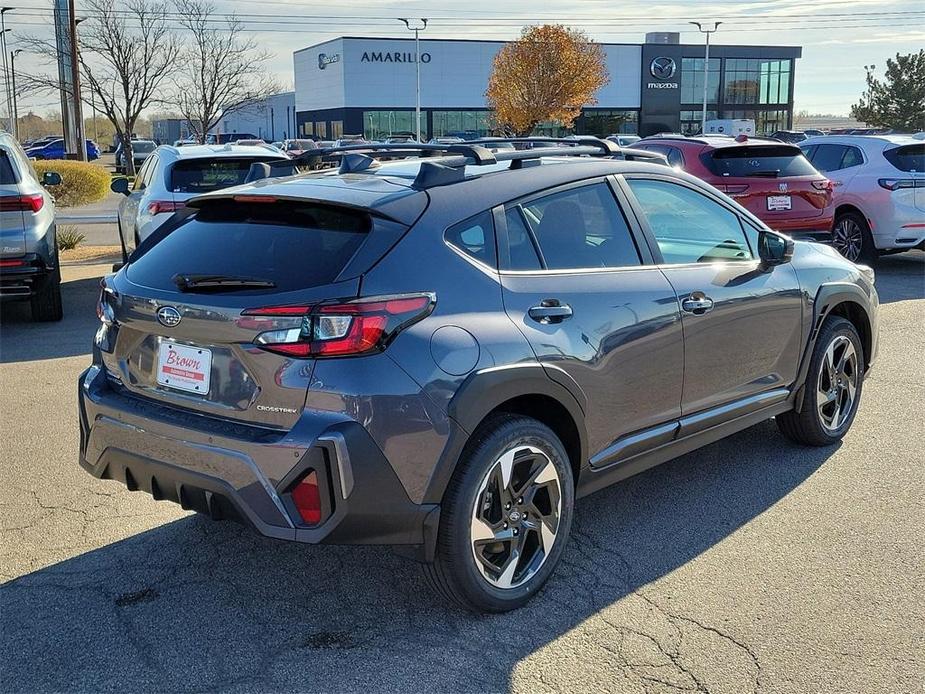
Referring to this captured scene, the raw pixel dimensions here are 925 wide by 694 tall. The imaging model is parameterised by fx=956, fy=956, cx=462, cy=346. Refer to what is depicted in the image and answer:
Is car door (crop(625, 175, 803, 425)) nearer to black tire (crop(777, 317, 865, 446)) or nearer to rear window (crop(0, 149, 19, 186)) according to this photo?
black tire (crop(777, 317, 865, 446))

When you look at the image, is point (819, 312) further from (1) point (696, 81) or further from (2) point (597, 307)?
(1) point (696, 81)

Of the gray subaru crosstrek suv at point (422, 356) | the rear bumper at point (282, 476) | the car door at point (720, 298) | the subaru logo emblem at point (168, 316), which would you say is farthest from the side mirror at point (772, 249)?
the subaru logo emblem at point (168, 316)

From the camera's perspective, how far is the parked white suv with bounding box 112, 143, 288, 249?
9984 millimetres

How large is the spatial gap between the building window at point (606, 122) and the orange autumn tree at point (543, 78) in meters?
15.0

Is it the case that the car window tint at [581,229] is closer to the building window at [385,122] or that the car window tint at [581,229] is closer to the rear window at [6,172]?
the rear window at [6,172]

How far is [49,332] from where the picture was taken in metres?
9.20

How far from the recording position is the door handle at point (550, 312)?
369 cm

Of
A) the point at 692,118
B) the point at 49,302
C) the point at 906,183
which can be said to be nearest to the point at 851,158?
the point at 906,183

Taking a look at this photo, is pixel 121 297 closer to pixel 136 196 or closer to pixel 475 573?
pixel 475 573

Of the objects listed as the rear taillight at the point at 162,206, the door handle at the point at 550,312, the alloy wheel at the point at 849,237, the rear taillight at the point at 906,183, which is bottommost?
the alloy wheel at the point at 849,237

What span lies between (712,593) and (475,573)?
3.33 feet

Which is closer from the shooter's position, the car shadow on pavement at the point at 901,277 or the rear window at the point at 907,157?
the car shadow on pavement at the point at 901,277

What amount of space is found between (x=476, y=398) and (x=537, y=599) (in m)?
0.95

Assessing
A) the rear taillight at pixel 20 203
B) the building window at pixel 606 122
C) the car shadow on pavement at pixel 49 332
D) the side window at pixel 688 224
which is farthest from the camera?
the building window at pixel 606 122
